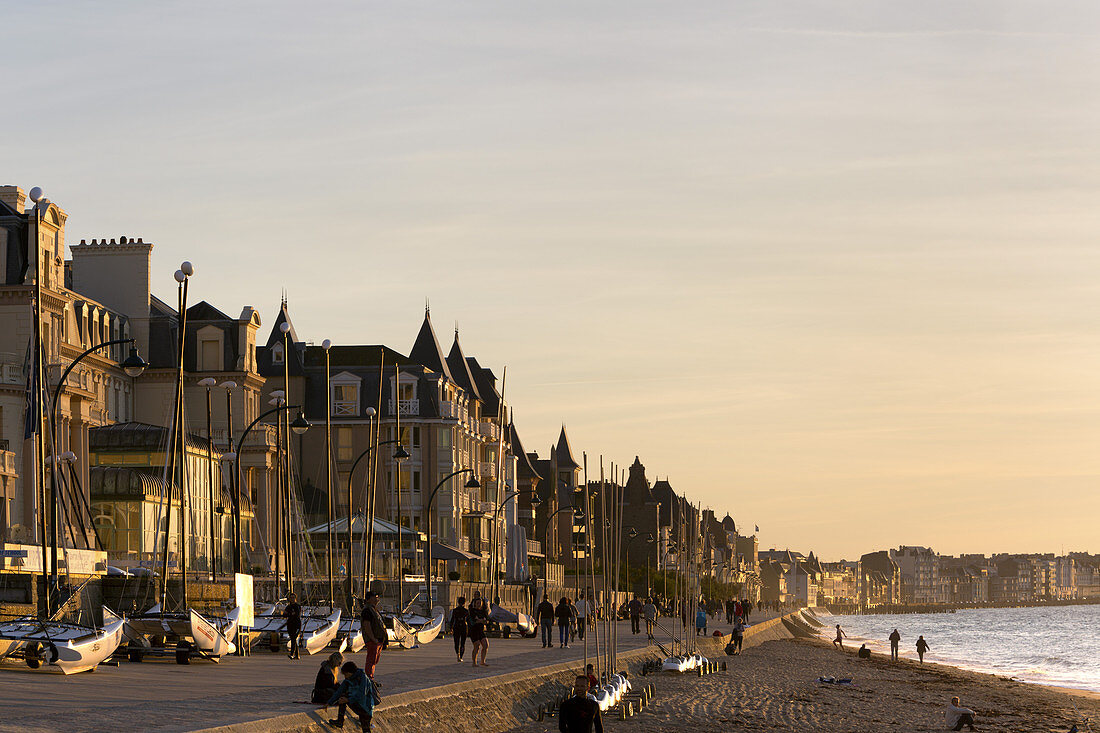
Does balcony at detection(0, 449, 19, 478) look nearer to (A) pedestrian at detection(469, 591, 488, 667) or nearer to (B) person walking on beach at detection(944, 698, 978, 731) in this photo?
(A) pedestrian at detection(469, 591, 488, 667)

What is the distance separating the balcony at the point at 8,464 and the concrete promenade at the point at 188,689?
1744 cm

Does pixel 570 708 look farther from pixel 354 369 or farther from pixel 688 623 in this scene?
pixel 354 369

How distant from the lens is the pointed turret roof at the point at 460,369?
→ 105m

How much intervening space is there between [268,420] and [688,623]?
26491 mm

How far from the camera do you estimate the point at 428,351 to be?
9900 centimetres

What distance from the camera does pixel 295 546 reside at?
7100cm

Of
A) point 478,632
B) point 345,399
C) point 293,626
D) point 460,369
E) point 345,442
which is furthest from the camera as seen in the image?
point 460,369

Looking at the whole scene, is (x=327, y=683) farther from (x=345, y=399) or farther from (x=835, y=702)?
(x=345, y=399)

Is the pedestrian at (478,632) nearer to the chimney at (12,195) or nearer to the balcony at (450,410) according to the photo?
the chimney at (12,195)

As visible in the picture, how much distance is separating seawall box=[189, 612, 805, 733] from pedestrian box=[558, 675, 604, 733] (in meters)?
2.57

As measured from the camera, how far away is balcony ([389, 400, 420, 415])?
9088 cm

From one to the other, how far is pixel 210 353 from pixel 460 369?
32814mm

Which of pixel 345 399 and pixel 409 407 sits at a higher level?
pixel 345 399

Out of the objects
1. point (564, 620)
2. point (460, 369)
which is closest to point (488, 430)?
point (460, 369)
